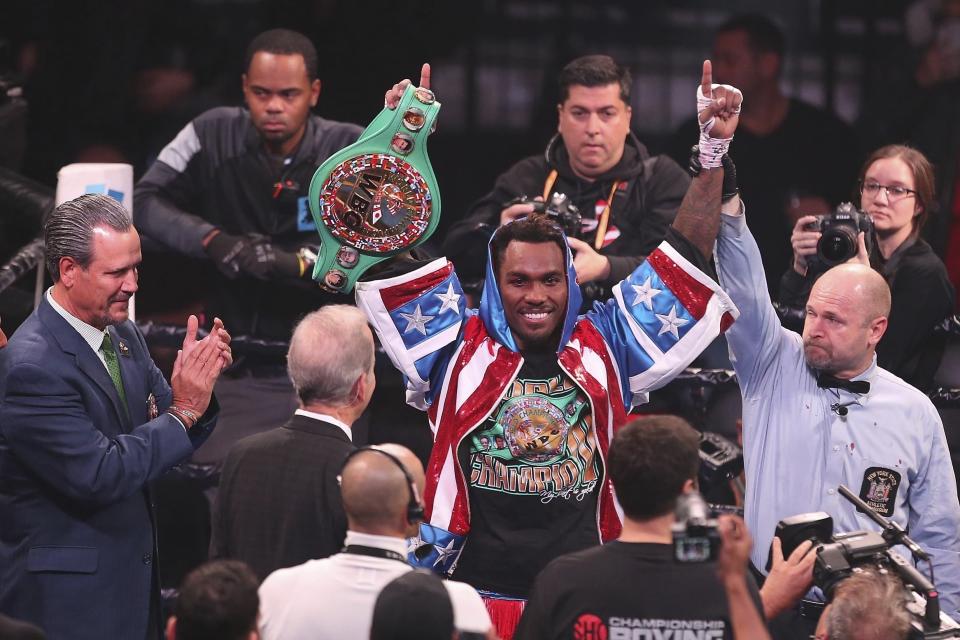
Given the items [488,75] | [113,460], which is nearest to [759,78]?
[488,75]

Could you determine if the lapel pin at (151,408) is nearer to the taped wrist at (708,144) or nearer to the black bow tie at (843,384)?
the taped wrist at (708,144)

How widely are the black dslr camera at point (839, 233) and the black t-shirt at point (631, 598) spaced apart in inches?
64.8

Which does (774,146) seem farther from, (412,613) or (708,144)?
(412,613)

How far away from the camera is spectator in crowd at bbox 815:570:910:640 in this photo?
2.88 metres

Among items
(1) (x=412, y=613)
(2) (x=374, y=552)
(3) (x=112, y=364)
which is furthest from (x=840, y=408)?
(3) (x=112, y=364)

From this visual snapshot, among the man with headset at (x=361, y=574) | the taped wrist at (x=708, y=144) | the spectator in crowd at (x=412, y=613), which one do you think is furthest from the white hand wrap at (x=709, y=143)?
the spectator in crowd at (x=412, y=613)

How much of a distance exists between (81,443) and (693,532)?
5.03 feet

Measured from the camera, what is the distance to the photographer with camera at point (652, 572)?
8.70 ft

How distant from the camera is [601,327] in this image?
146 inches

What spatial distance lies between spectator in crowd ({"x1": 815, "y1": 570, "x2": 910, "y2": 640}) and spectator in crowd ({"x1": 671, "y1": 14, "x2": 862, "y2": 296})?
8.86 ft

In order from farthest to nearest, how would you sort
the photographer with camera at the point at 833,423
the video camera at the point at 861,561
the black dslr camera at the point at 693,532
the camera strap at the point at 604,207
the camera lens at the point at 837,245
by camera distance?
the camera strap at the point at 604,207 < the camera lens at the point at 837,245 < the photographer with camera at the point at 833,423 < the video camera at the point at 861,561 < the black dslr camera at the point at 693,532

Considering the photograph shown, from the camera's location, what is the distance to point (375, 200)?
3691mm

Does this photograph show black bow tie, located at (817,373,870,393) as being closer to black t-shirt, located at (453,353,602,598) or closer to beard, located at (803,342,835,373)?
beard, located at (803,342,835,373)

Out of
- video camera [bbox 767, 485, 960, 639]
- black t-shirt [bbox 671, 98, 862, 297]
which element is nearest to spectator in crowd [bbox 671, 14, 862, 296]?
black t-shirt [bbox 671, 98, 862, 297]
